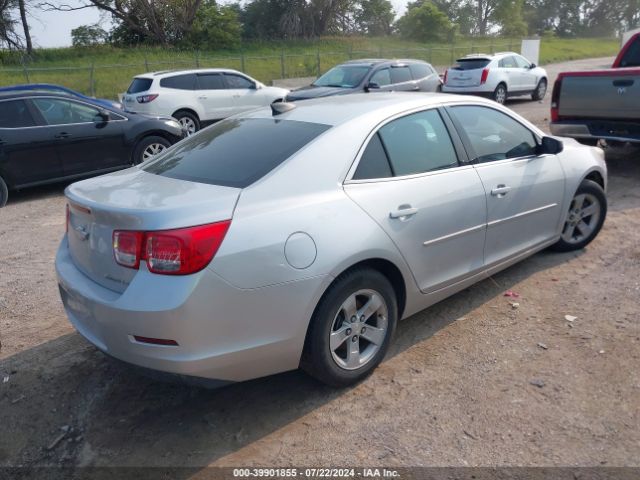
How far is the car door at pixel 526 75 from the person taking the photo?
61.7 ft

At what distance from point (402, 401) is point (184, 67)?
2419 centimetres

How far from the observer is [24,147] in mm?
8164

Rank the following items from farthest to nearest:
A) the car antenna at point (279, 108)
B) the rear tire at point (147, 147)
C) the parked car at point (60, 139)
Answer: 1. the rear tire at point (147, 147)
2. the parked car at point (60, 139)
3. the car antenna at point (279, 108)

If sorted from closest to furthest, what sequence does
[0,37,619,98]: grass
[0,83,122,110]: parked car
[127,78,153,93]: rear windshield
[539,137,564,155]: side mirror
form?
[539,137,564,155]: side mirror
[0,83,122,110]: parked car
[127,78,153,93]: rear windshield
[0,37,619,98]: grass

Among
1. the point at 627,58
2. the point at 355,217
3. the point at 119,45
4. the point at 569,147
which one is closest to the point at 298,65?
the point at 119,45

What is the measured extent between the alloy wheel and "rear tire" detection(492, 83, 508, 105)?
15850 mm

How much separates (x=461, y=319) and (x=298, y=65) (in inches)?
1075

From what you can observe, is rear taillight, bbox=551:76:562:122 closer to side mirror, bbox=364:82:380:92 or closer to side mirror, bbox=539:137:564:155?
side mirror, bbox=539:137:564:155

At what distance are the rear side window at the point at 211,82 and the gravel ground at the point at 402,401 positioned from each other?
10.2 m

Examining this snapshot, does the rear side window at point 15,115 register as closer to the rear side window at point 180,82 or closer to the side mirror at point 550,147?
the rear side window at point 180,82

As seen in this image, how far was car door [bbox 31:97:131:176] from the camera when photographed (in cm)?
848

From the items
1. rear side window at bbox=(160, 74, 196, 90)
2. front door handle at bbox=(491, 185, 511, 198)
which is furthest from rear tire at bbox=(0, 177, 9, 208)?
front door handle at bbox=(491, 185, 511, 198)

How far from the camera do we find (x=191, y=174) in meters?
3.40

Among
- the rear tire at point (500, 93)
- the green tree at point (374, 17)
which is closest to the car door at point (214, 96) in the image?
the rear tire at point (500, 93)
